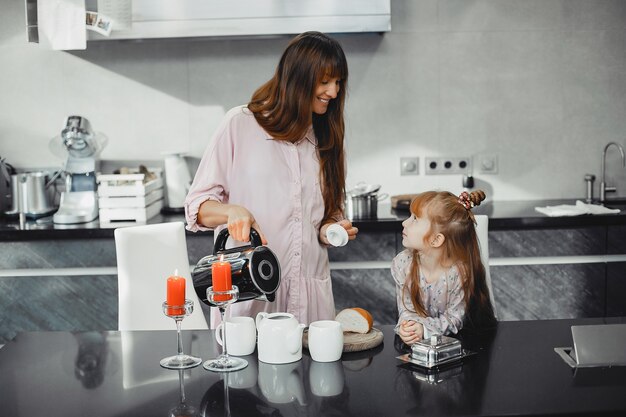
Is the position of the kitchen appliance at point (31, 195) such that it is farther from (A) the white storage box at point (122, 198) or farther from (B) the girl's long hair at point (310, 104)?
(B) the girl's long hair at point (310, 104)

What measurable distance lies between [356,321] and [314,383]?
13.1 inches

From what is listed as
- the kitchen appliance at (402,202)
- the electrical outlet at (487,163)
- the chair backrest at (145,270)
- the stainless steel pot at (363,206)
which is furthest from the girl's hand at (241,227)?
the electrical outlet at (487,163)

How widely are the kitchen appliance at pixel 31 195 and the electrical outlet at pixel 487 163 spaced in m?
2.12

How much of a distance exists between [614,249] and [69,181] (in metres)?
2.48

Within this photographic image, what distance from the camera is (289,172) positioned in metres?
2.25

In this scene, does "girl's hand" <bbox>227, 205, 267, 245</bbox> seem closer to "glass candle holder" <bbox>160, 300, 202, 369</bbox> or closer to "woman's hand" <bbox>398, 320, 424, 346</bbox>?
"glass candle holder" <bbox>160, 300, 202, 369</bbox>

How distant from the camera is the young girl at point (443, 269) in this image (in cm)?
204

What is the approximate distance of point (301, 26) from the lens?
139 inches

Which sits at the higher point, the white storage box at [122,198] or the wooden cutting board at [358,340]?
the white storage box at [122,198]

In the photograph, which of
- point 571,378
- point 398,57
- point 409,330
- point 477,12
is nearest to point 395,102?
point 398,57

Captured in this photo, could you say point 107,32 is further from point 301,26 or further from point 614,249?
point 614,249

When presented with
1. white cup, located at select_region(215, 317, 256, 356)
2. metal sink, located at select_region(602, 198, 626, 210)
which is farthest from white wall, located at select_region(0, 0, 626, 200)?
white cup, located at select_region(215, 317, 256, 356)

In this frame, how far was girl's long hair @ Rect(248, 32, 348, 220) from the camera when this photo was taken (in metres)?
2.13

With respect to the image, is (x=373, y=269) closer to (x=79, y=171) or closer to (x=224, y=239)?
(x=79, y=171)
